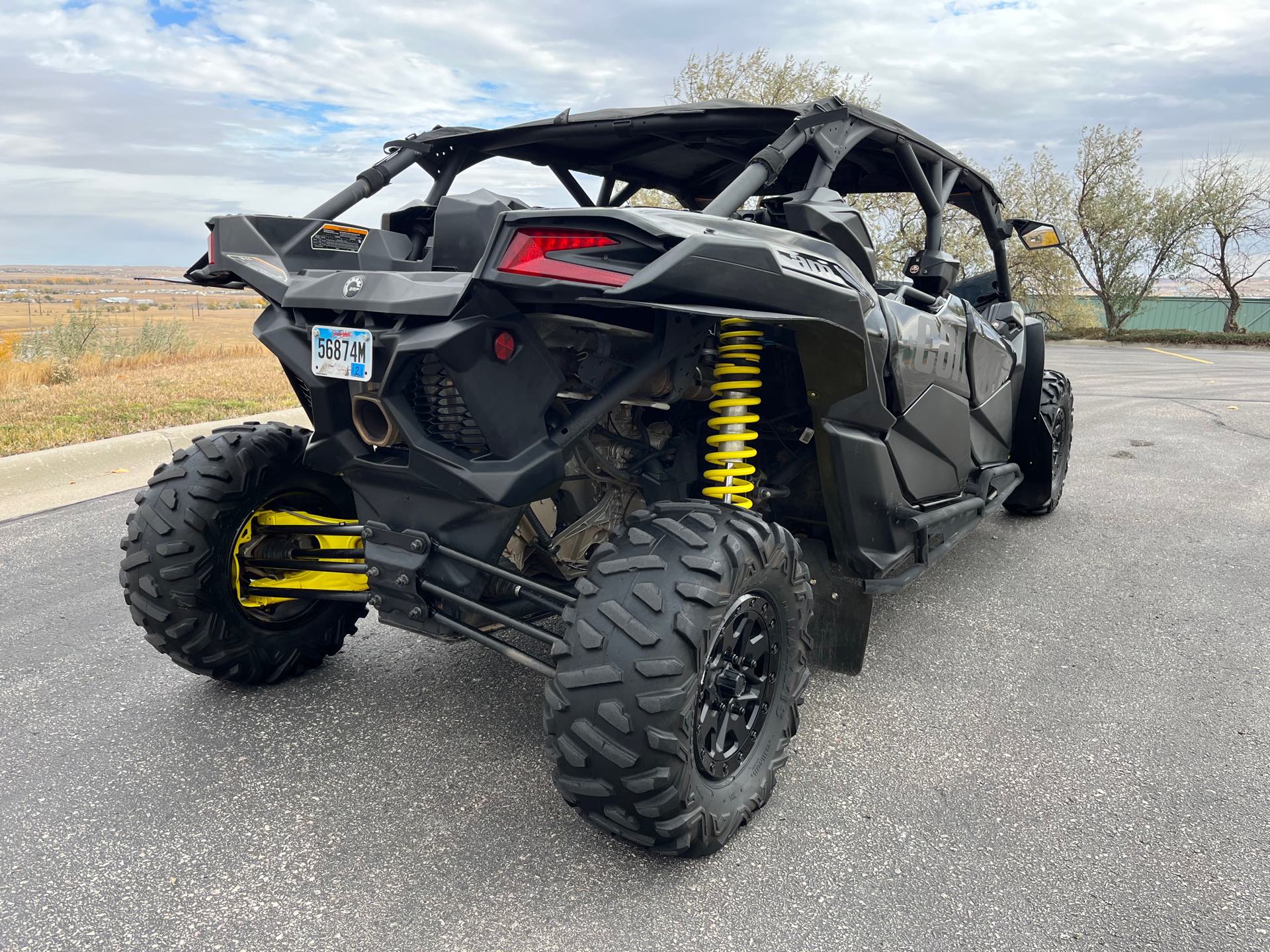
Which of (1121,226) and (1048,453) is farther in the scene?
(1121,226)

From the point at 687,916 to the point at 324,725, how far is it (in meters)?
1.53

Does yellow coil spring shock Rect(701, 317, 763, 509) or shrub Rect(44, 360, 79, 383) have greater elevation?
yellow coil spring shock Rect(701, 317, 763, 509)

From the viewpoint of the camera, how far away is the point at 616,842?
248 centimetres

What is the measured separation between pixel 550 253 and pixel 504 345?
338 millimetres

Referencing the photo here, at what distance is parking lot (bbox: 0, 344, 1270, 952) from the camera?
2156mm

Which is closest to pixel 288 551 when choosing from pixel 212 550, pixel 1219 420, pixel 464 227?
pixel 212 550

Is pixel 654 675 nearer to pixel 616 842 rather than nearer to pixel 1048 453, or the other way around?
pixel 616 842

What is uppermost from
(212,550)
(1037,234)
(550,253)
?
(1037,234)

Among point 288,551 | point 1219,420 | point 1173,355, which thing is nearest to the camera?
point 288,551

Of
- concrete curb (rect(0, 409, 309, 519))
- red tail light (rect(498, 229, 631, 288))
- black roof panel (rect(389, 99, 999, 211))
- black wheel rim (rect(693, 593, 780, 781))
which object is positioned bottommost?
concrete curb (rect(0, 409, 309, 519))

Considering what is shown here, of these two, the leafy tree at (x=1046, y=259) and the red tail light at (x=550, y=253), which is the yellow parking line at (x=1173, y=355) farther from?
the red tail light at (x=550, y=253)

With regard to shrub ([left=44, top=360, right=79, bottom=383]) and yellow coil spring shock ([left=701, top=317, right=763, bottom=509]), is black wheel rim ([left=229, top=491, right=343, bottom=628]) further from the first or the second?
shrub ([left=44, top=360, right=79, bottom=383])

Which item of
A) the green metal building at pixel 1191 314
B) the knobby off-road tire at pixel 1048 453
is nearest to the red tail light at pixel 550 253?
the knobby off-road tire at pixel 1048 453

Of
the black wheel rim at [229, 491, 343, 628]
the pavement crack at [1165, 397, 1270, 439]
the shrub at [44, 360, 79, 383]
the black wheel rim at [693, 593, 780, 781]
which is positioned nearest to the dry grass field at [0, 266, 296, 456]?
the shrub at [44, 360, 79, 383]
